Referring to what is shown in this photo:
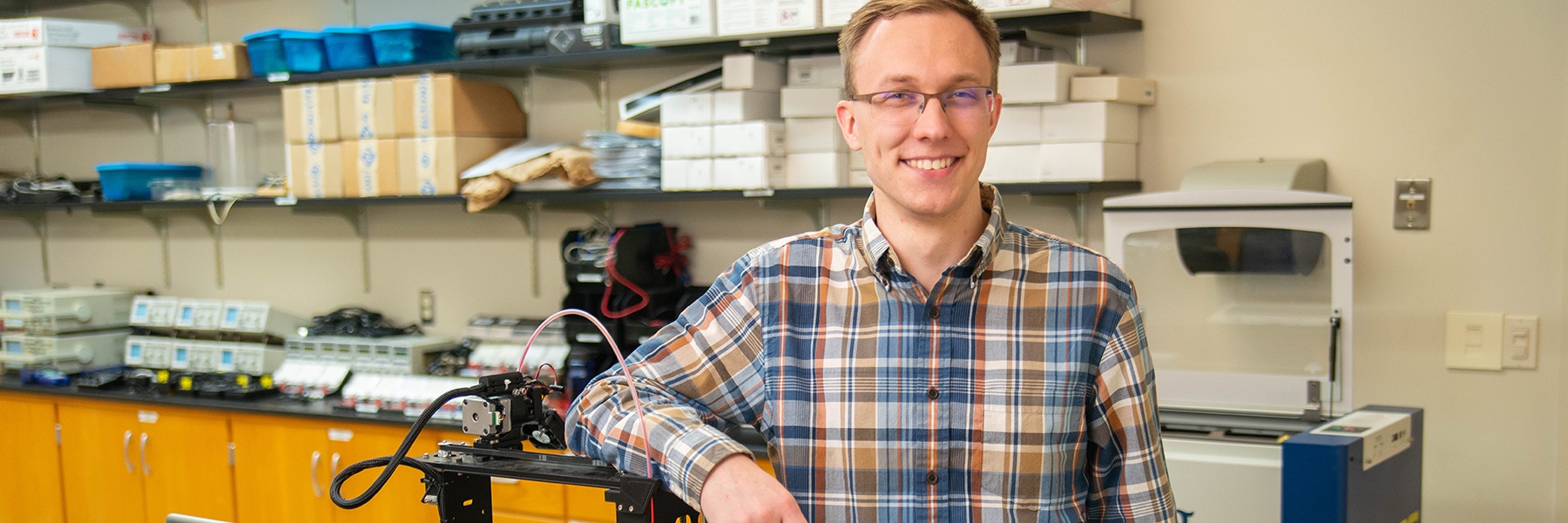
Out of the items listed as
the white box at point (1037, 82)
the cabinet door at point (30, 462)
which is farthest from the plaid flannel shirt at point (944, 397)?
the cabinet door at point (30, 462)

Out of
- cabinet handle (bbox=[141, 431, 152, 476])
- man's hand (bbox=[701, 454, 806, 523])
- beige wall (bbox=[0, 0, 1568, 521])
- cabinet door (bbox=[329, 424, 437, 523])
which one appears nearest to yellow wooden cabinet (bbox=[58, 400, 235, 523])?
cabinet handle (bbox=[141, 431, 152, 476])

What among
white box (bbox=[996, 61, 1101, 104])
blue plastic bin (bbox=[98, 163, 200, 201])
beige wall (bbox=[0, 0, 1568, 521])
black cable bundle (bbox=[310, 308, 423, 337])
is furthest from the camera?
blue plastic bin (bbox=[98, 163, 200, 201])

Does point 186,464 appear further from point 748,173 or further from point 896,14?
point 896,14

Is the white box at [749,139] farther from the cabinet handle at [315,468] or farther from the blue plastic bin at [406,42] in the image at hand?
the cabinet handle at [315,468]

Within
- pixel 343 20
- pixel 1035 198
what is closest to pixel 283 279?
pixel 343 20

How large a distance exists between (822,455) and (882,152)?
1.09ft

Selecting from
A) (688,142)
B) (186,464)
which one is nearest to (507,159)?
(688,142)

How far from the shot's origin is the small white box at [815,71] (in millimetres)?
3039

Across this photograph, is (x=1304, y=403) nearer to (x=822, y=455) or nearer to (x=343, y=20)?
(x=822, y=455)

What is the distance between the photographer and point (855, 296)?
130 centimetres

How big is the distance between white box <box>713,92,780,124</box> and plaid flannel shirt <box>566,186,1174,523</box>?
1.78 metres

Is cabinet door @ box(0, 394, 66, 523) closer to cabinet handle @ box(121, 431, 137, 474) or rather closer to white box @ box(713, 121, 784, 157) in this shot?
cabinet handle @ box(121, 431, 137, 474)

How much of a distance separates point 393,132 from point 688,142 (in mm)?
1049

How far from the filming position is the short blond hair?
1214mm
